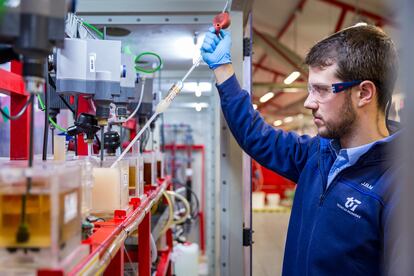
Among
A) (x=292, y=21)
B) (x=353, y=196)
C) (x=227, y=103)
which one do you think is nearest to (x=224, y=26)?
(x=227, y=103)

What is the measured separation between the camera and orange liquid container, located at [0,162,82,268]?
57 cm

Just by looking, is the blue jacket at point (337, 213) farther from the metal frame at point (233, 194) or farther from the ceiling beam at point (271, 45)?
the ceiling beam at point (271, 45)

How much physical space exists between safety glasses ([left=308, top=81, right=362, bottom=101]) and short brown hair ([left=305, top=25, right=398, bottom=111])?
19 millimetres

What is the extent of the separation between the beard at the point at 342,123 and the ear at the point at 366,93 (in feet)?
0.11

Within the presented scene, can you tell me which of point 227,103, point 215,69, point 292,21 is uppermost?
point 292,21

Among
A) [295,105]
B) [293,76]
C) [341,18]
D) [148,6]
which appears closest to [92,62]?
[148,6]

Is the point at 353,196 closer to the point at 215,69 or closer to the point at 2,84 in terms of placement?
the point at 215,69

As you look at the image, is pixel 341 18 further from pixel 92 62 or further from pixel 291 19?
pixel 92 62

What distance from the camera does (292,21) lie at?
576cm

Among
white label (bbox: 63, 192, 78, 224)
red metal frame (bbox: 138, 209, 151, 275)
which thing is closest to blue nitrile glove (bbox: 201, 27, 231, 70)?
red metal frame (bbox: 138, 209, 151, 275)

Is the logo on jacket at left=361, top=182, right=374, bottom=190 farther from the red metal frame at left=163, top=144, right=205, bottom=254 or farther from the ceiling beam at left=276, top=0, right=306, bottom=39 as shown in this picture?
the ceiling beam at left=276, top=0, right=306, bottom=39

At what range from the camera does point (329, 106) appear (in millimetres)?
1223

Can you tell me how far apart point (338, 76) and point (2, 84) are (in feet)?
3.32

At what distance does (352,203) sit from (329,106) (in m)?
0.31
